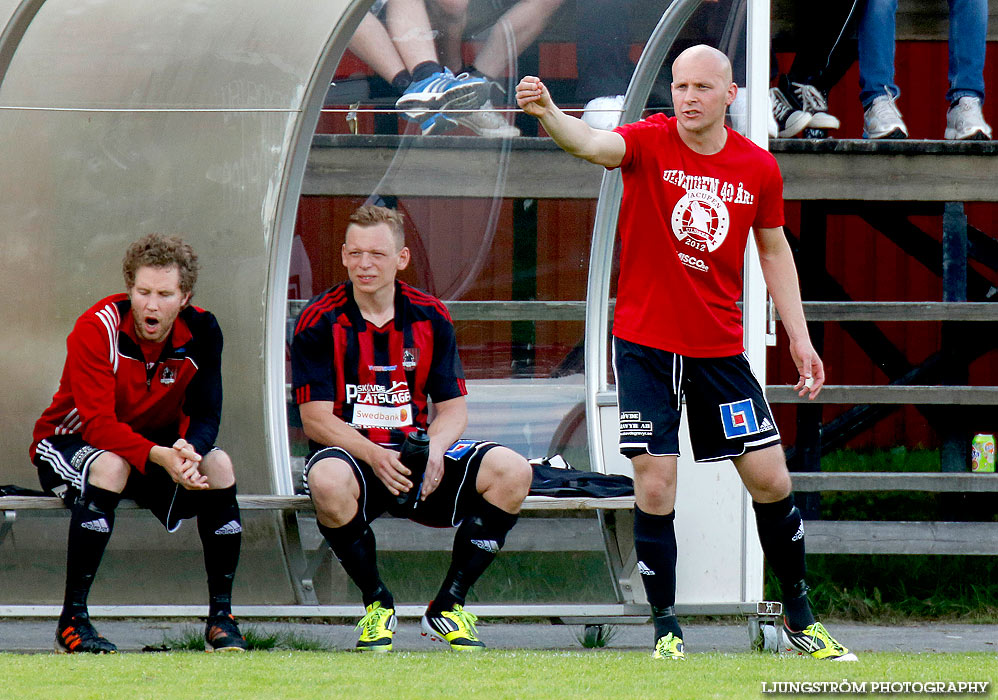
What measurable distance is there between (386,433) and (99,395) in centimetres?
89

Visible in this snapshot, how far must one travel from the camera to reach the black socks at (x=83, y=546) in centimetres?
361

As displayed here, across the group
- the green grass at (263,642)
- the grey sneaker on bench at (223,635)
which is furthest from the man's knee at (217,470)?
the green grass at (263,642)

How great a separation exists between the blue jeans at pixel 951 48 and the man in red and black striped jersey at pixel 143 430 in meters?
3.06

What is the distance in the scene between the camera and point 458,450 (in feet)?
12.8

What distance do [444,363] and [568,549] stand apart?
3.17 ft

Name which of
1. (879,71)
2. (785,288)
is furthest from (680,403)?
(879,71)

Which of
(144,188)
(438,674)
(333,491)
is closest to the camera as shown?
(438,674)

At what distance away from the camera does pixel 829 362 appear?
8.93 metres

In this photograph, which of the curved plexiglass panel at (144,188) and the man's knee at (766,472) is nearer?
the man's knee at (766,472)

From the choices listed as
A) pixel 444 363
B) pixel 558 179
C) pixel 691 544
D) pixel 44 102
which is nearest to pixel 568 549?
pixel 691 544

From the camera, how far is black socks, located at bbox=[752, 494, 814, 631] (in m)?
3.51

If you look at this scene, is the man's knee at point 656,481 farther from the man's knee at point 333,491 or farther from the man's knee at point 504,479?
the man's knee at point 333,491

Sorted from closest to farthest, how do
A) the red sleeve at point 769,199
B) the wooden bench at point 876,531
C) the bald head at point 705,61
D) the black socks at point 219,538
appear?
the bald head at point 705,61 → the red sleeve at point 769,199 → the black socks at point 219,538 → the wooden bench at point 876,531

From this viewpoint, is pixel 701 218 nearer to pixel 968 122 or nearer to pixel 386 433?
pixel 386 433
